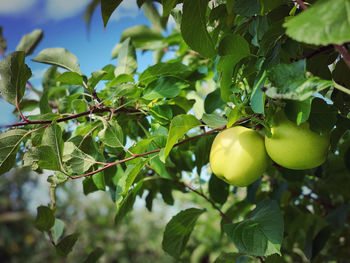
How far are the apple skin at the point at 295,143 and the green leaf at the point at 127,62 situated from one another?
40 centimetres

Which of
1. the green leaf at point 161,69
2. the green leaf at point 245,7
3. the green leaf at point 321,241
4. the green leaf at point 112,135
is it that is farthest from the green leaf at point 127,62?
the green leaf at point 321,241

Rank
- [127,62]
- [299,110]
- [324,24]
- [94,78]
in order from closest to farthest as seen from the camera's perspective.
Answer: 1. [324,24]
2. [299,110]
3. [94,78]
4. [127,62]

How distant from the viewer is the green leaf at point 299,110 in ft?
1.38

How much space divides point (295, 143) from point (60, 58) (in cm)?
56

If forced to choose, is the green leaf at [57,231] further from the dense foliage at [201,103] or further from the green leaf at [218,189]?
the green leaf at [218,189]

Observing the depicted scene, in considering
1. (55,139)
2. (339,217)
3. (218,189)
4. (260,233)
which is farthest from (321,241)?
(55,139)

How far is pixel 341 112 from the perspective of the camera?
0.57 meters

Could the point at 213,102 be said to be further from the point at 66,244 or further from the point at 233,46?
the point at 66,244

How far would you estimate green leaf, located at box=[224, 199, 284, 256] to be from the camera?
549mm

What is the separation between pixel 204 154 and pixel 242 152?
24cm

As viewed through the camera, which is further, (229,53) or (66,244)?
(66,244)

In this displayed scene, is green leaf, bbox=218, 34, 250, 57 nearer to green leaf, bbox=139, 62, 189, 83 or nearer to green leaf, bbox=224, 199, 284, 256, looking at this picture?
green leaf, bbox=139, 62, 189, 83

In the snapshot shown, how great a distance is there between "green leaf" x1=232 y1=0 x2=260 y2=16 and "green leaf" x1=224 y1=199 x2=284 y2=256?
38 cm

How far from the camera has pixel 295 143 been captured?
20.7 inches
